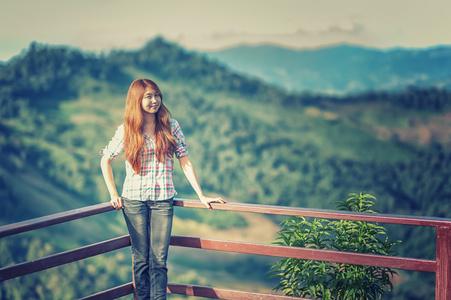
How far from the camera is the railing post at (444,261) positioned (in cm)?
195

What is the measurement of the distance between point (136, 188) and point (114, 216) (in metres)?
11.2

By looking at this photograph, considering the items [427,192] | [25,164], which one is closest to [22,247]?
[25,164]

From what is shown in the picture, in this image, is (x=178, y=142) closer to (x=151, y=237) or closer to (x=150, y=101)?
(x=150, y=101)

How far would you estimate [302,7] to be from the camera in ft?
39.1

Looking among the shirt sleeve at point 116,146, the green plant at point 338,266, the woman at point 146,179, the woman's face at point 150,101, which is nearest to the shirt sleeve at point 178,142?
the woman at point 146,179

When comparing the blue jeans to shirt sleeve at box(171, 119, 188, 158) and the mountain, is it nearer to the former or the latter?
shirt sleeve at box(171, 119, 188, 158)

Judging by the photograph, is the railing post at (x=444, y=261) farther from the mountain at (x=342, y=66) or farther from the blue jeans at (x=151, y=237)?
the mountain at (x=342, y=66)

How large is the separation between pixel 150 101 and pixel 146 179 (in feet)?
1.21

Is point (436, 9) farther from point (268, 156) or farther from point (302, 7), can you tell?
point (268, 156)

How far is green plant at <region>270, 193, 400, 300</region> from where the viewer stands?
2.41 meters

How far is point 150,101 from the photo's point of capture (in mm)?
2277

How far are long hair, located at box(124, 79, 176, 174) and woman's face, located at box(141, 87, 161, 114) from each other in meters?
0.01

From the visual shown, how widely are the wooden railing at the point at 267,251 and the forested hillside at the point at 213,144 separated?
953 cm

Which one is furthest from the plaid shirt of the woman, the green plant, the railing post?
the railing post
